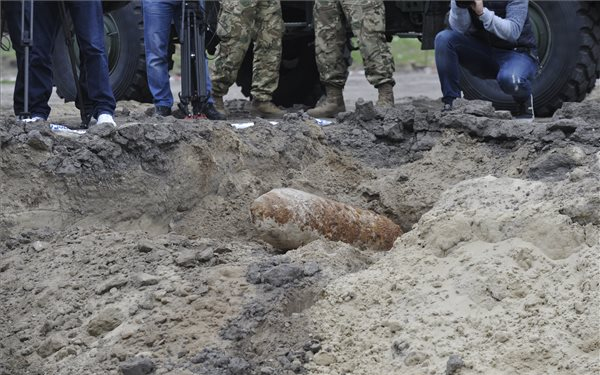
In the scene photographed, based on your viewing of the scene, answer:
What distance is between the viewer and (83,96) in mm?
7789

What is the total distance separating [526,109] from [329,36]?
1.45m

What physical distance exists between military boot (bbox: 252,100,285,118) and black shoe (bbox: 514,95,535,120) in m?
1.73

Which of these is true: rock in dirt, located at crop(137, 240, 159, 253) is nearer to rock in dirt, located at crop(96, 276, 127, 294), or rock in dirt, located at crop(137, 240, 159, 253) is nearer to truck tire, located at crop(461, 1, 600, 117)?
rock in dirt, located at crop(96, 276, 127, 294)

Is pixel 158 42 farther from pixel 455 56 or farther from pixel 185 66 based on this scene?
pixel 455 56

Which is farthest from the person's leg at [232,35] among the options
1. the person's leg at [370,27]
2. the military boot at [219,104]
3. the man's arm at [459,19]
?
the man's arm at [459,19]

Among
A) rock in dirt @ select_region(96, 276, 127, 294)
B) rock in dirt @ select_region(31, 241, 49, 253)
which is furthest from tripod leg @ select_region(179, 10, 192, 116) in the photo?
rock in dirt @ select_region(96, 276, 127, 294)

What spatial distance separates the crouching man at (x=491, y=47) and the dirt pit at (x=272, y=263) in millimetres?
1168

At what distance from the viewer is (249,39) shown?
8.70 metres

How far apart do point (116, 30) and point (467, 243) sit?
20.1ft

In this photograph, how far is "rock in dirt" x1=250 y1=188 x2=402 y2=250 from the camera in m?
5.70

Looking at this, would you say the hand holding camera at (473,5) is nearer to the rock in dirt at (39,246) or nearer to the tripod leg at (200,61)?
the tripod leg at (200,61)

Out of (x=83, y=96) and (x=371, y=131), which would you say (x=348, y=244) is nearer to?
(x=371, y=131)

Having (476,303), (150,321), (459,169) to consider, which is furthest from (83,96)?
(476,303)

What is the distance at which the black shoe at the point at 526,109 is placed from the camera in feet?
27.0
